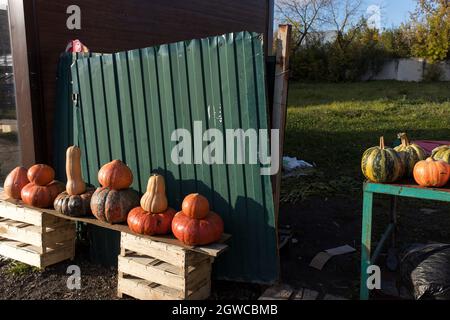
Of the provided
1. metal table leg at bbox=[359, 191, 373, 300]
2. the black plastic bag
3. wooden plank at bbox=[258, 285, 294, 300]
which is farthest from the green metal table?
wooden plank at bbox=[258, 285, 294, 300]

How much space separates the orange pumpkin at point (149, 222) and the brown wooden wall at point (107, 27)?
1890mm

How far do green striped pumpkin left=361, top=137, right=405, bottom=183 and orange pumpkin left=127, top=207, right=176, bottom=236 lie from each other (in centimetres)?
177

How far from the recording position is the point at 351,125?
13.4m

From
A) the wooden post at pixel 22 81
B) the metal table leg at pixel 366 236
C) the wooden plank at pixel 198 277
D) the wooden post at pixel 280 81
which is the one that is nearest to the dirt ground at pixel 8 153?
the wooden post at pixel 22 81

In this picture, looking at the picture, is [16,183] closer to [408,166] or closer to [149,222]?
[149,222]

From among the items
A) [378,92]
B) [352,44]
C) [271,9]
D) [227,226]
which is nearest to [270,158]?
[227,226]

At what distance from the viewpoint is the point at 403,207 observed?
6461 mm

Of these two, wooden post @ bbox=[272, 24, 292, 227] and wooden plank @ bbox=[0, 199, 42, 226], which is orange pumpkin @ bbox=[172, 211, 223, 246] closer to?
wooden post @ bbox=[272, 24, 292, 227]

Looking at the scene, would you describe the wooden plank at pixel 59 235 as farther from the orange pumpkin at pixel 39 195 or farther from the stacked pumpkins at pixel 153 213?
the stacked pumpkins at pixel 153 213

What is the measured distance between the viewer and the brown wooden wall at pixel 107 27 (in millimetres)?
4980
